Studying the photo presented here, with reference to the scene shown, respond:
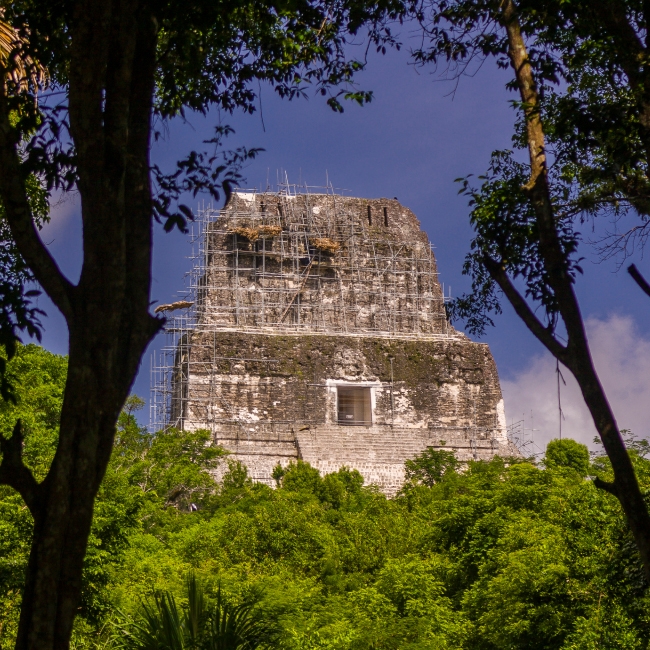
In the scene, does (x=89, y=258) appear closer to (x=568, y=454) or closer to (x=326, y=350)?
(x=568, y=454)

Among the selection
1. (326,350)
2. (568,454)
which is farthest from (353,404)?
(568,454)

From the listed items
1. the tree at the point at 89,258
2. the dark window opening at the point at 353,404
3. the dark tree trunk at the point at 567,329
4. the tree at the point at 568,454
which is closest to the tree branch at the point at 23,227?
the tree at the point at 89,258

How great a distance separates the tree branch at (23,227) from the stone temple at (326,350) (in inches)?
685

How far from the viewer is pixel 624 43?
531 cm

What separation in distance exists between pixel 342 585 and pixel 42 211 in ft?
22.4

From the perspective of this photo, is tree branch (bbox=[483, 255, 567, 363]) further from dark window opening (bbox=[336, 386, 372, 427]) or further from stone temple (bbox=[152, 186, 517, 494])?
dark window opening (bbox=[336, 386, 372, 427])

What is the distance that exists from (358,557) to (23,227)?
10706mm

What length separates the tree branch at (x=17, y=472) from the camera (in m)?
3.65

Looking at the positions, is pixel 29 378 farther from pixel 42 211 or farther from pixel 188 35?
pixel 188 35

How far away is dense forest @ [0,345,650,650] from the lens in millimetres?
9766

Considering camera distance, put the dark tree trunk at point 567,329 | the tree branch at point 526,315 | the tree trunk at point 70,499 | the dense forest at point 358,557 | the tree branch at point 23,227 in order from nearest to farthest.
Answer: the tree trunk at point 70,499 < the tree branch at point 23,227 < the dark tree trunk at point 567,329 < the tree branch at point 526,315 < the dense forest at point 358,557

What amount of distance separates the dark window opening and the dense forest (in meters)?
5.61

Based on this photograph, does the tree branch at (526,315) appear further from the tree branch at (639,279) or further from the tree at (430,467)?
the tree at (430,467)

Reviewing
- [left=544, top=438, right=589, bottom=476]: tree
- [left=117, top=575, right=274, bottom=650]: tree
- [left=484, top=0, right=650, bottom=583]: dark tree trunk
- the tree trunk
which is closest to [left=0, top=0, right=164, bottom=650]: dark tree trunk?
the tree trunk
